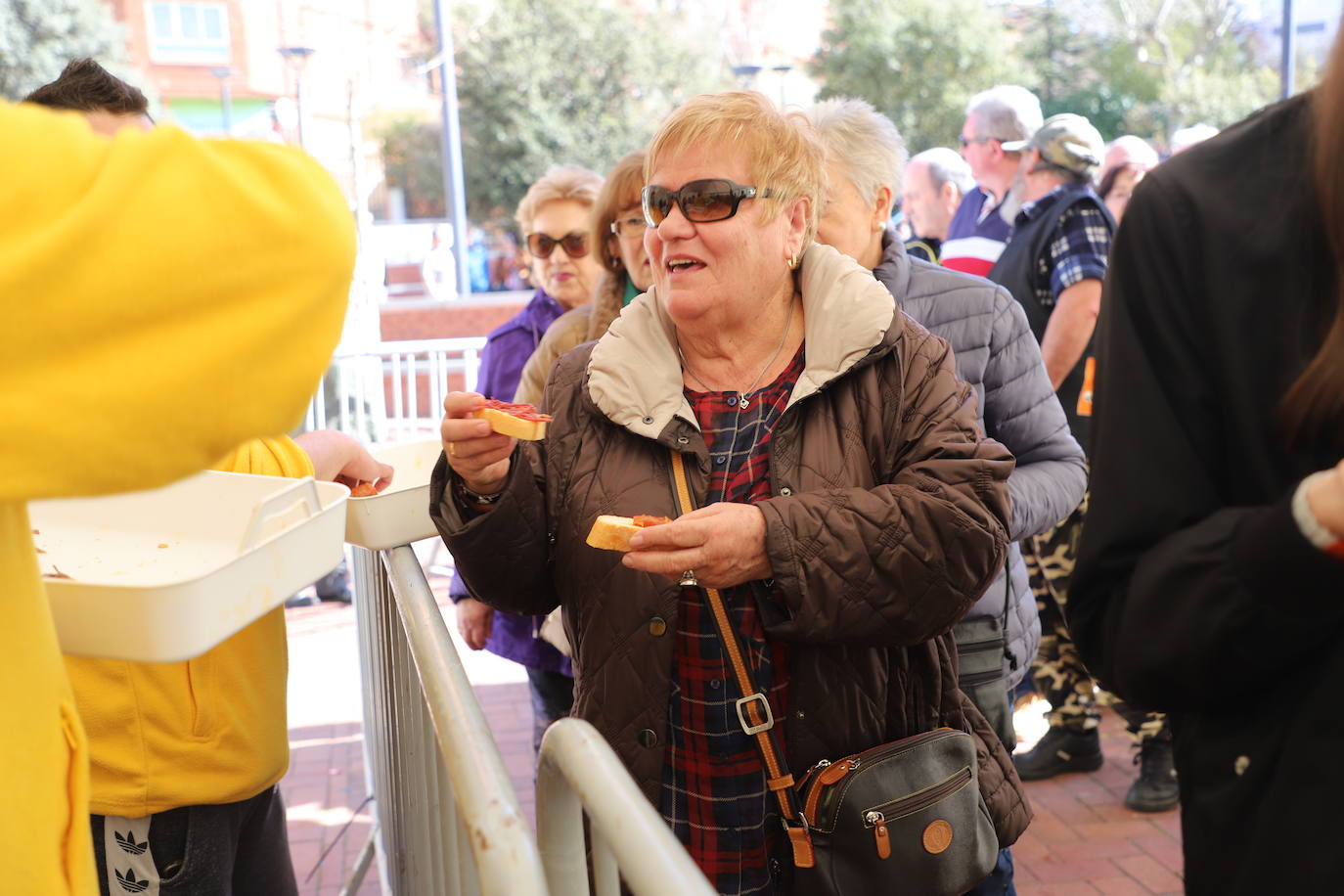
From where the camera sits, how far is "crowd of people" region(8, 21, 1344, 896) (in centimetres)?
95

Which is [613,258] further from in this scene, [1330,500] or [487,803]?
[1330,500]

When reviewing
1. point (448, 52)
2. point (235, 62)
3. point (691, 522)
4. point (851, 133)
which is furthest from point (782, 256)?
point (235, 62)

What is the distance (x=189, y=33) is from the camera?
43562mm

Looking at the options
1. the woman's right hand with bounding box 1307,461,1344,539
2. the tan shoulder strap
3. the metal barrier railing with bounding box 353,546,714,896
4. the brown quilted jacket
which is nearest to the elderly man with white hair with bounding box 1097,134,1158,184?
the brown quilted jacket

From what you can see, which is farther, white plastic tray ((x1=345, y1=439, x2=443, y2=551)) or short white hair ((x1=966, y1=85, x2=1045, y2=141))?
short white hair ((x1=966, y1=85, x2=1045, y2=141))

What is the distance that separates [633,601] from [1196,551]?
1.13m

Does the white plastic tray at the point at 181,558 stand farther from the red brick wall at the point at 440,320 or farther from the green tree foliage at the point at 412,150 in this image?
the green tree foliage at the point at 412,150

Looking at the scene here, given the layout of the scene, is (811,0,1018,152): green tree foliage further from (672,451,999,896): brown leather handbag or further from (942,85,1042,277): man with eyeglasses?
(672,451,999,896): brown leather handbag

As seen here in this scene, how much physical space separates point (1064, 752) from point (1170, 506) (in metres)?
3.95

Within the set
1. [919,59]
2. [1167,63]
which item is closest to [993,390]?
[919,59]

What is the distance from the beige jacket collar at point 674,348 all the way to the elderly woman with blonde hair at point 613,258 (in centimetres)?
107

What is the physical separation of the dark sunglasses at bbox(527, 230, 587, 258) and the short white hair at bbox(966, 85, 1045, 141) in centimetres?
289

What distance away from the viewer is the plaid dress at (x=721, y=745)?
7.04 feet

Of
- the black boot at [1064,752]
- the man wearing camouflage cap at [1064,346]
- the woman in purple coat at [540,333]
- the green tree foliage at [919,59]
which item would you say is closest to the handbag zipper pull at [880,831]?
the woman in purple coat at [540,333]
